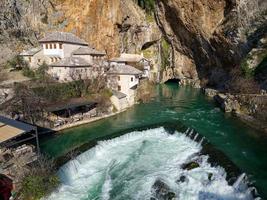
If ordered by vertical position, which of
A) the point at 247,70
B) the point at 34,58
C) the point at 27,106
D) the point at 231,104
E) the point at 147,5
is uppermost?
the point at 147,5

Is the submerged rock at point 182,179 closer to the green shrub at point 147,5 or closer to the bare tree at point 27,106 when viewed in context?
the bare tree at point 27,106

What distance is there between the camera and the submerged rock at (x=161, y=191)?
17.8 meters

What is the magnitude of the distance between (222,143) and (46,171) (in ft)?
53.9

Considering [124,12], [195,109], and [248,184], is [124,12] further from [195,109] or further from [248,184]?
[248,184]

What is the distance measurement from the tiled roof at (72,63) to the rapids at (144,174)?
15844 mm

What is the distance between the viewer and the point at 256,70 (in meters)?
38.1

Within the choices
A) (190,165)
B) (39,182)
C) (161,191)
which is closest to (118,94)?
(190,165)

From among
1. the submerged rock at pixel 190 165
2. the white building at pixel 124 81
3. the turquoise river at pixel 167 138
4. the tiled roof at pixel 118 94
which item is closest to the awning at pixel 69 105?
the turquoise river at pixel 167 138

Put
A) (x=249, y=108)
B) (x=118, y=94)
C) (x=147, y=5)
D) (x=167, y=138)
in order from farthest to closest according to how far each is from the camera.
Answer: (x=147, y=5) → (x=118, y=94) → (x=249, y=108) → (x=167, y=138)

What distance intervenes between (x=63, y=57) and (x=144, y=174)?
27132 millimetres

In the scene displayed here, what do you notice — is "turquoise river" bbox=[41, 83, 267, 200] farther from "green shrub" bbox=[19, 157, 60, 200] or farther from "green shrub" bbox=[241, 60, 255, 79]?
"green shrub" bbox=[241, 60, 255, 79]

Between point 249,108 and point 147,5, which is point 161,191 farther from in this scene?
point 147,5

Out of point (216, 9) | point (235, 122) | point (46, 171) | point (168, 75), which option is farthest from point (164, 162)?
point (168, 75)

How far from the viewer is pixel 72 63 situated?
127ft
